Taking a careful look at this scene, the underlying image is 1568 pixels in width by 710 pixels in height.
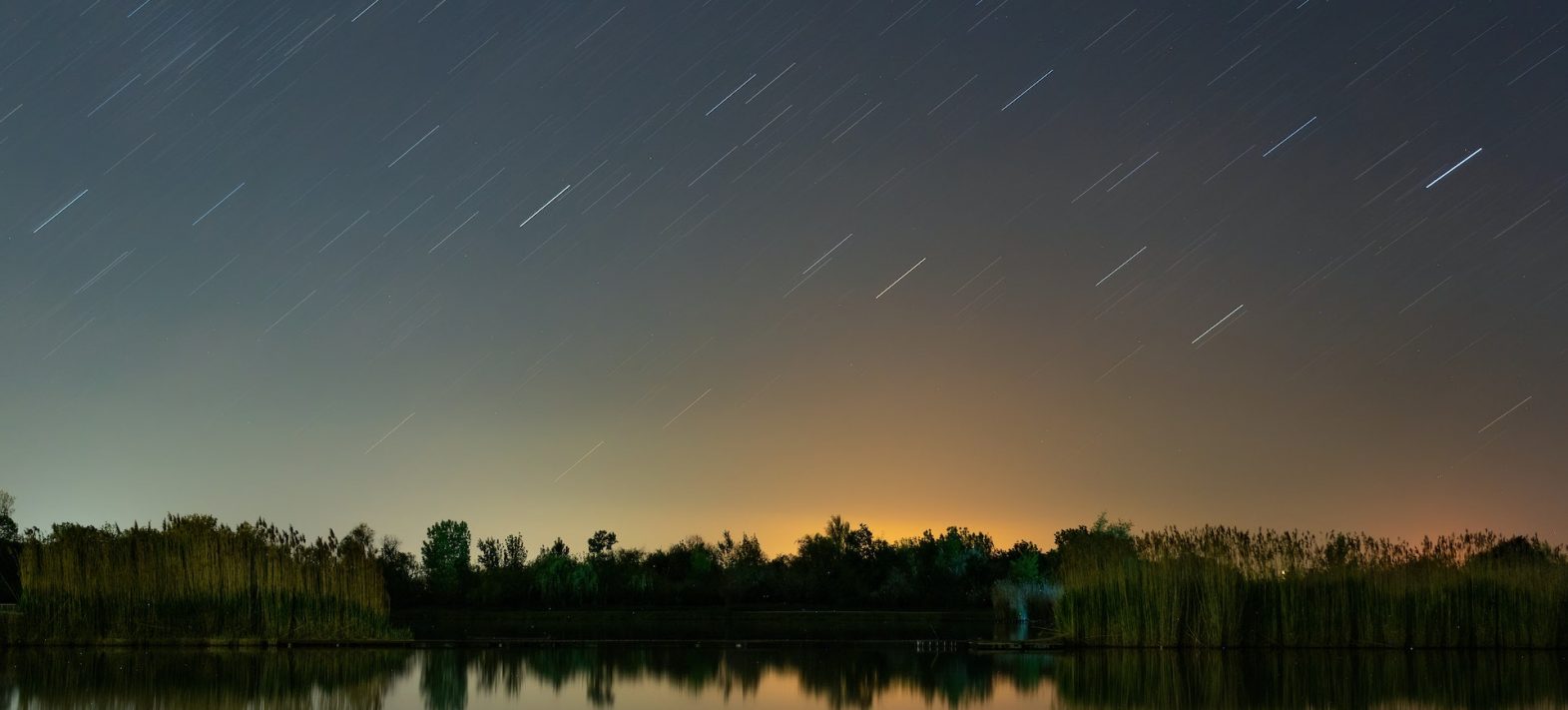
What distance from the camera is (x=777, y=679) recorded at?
19.0 metres

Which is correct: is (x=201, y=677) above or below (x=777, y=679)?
above

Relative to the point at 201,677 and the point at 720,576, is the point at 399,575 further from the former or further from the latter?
the point at 201,677

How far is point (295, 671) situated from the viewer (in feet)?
63.7

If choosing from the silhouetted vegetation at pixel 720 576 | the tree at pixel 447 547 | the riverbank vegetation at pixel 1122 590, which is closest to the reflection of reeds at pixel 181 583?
the riverbank vegetation at pixel 1122 590

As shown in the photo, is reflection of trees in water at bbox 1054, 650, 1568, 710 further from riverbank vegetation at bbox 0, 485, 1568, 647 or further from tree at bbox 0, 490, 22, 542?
tree at bbox 0, 490, 22, 542

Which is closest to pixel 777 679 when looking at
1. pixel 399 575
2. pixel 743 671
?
pixel 743 671

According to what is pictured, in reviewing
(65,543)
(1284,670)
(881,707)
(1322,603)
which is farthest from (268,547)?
(1322,603)

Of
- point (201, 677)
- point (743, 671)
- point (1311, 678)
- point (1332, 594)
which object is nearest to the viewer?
point (201, 677)

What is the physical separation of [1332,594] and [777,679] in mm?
11904

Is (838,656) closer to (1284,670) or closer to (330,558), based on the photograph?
(1284,670)

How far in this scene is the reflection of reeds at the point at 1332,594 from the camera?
2444 centimetres

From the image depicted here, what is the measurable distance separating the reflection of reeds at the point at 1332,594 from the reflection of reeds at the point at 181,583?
15.6 meters

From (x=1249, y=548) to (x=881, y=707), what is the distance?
1222 centimetres

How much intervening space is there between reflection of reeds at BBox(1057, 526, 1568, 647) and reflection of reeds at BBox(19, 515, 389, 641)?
51.3 ft
